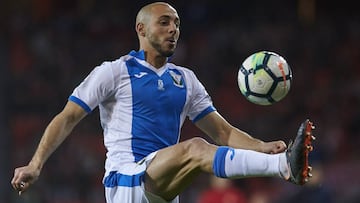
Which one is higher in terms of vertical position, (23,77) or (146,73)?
(146,73)

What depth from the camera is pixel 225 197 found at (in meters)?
8.90

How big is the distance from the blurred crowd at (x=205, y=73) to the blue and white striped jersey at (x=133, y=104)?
422cm

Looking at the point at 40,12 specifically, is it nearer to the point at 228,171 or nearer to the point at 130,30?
the point at 130,30

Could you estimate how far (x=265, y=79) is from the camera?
5.27 metres

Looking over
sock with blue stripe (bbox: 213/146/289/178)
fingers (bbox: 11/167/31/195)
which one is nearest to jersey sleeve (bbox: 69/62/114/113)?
fingers (bbox: 11/167/31/195)

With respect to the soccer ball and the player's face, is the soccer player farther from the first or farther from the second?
the soccer ball

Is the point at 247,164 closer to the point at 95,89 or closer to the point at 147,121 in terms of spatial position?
the point at 147,121

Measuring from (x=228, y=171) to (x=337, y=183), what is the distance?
626 cm

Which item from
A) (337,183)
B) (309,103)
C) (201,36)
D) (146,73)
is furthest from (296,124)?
(146,73)

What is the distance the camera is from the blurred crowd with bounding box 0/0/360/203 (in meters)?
11.3

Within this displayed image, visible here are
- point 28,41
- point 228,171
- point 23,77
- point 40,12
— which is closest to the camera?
point 228,171

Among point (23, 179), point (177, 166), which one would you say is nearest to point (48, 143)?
point (23, 179)

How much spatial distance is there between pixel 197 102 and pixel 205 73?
7.34 m

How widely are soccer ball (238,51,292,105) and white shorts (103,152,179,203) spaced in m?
0.72
